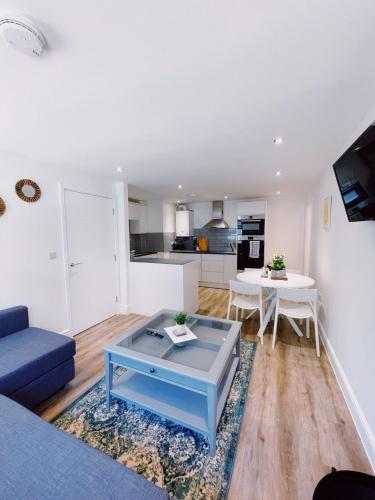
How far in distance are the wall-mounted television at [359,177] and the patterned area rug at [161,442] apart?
1.71 m

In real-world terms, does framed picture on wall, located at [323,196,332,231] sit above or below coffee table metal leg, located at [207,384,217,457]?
above

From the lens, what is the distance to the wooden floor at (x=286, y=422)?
1258mm

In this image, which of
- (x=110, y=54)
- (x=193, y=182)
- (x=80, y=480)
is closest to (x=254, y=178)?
(x=193, y=182)

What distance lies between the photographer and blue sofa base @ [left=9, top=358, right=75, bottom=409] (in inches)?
64.2

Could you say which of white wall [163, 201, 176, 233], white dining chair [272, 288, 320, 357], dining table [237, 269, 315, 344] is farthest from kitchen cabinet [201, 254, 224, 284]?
white dining chair [272, 288, 320, 357]

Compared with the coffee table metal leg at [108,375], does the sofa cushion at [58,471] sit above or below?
above

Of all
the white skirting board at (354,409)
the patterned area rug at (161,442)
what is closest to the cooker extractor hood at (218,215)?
the white skirting board at (354,409)

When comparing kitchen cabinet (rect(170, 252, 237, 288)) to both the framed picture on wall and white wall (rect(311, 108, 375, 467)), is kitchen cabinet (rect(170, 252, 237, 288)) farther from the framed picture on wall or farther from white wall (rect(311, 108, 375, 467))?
white wall (rect(311, 108, 375, 467))

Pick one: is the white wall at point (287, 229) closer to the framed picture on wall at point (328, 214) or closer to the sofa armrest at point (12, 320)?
the framed picture on wall at point (328, 214)

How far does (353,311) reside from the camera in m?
1.82

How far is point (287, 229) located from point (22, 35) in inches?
210

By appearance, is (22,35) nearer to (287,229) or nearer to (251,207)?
(251,207)

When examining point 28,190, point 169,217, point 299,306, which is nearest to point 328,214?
point 299,306

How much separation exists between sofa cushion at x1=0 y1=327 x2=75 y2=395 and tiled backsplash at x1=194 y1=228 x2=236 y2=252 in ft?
15.2
